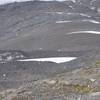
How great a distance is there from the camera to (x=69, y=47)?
120 ft

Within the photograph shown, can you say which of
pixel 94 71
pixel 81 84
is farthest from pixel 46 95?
pixel 94 71

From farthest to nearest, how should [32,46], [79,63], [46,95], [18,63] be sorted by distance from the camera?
[32,46]
[18,63]
[79,63]
[46,95]

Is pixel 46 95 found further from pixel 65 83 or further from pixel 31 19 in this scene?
pixel 31 19

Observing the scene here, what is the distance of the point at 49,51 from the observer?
1383 inches

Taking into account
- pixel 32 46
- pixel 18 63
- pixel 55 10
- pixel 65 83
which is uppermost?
pixel 65 83

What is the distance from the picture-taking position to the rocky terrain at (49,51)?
1265 centimetres

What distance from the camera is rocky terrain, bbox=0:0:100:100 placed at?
12.7 m

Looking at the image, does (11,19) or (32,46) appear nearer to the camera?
(32,46)

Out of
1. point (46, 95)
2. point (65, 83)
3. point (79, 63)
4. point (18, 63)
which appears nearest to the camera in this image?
point (46, 95)

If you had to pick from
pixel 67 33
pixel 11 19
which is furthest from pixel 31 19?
pixel 67 33

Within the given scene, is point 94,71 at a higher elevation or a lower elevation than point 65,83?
lower

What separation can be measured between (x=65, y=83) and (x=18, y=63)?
17.5 metres

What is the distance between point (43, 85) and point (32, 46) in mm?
25898

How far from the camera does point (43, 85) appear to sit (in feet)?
45.6
